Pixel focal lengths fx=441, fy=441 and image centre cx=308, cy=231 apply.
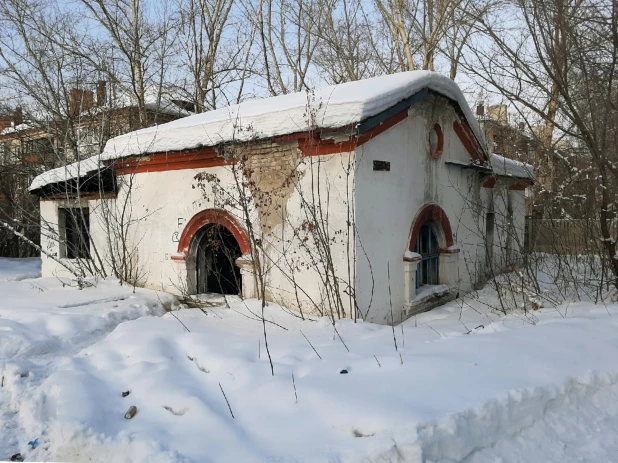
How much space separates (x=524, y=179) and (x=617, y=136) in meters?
5.34

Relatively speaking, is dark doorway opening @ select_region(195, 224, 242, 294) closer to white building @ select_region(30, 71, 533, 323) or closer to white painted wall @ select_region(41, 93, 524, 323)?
white building @ select_region(30, 71, 533, 323)

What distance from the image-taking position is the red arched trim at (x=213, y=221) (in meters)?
7.01

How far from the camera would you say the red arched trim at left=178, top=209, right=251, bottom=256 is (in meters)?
7.01

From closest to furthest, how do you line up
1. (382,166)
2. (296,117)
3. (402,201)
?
(296,117) < (382,166) < (402,201)

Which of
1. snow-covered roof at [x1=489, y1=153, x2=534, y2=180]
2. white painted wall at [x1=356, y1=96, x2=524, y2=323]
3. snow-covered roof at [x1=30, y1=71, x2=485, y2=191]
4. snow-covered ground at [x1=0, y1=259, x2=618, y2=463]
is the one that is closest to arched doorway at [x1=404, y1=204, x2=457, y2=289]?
white painted wall at [x1=356, y1=96, x2=524, y2=323]

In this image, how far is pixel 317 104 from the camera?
6.33 m

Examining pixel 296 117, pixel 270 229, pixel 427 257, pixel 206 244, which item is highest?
pixel 296 117

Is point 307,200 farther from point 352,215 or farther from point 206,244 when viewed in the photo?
point 206,244

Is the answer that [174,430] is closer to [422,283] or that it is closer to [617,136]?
[422,283]

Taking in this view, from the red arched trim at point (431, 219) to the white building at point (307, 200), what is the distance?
0.12ft

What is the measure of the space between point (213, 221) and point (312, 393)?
4.52 m

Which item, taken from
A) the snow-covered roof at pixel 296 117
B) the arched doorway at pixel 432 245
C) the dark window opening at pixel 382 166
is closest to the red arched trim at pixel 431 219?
the arched doorway at pixel 432 245

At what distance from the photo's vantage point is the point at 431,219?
8297 mm

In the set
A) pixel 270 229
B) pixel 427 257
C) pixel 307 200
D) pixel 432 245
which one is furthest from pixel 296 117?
pixel 432 245
